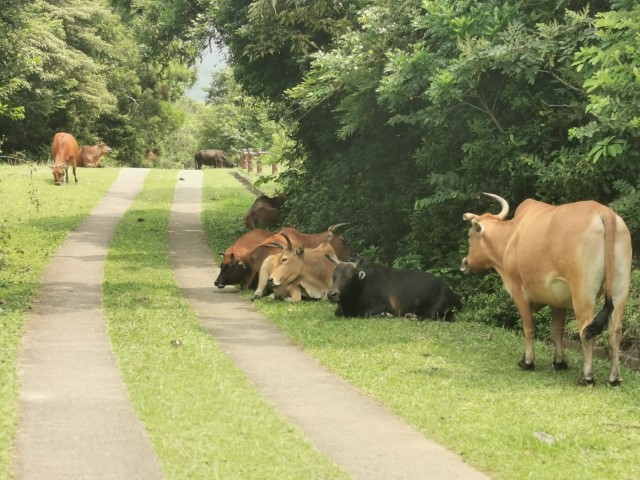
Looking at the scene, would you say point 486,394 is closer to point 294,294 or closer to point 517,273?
point 517,273

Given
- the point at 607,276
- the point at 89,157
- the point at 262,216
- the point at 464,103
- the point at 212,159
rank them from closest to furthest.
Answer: the point at 607,276 < the point at 464,103 < the point at 262,216 < the point at 89,157 < the point at 212,159

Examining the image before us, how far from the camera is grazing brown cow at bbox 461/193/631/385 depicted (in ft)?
31.7

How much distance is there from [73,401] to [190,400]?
3.39ft

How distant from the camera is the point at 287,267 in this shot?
51.4 feet

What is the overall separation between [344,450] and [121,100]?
48028 millimetres

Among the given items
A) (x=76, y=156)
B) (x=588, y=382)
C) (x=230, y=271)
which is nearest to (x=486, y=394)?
(x=588, y=382)

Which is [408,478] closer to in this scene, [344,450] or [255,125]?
[344,450]

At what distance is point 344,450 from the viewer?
25.1ft

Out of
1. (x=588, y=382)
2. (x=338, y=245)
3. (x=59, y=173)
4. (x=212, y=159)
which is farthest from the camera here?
(x=212, y=159)

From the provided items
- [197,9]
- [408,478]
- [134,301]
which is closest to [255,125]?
[197,9]

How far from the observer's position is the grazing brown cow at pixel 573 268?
380 inches

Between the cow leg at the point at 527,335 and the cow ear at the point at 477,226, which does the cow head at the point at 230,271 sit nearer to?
the cow ear at the point at 477,226

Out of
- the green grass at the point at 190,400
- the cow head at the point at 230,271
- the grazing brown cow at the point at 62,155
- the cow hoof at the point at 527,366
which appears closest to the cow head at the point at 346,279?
the green grass at the point at 190,400

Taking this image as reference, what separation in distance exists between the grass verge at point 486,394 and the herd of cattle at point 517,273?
465 millimetres
